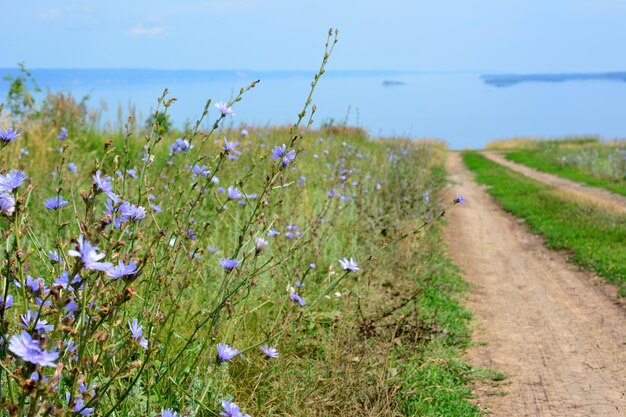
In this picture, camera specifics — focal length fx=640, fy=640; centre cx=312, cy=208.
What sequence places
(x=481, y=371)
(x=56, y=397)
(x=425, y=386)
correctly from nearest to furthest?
(x=56, y=397), (x=425, y=386), (x=481, y=371)

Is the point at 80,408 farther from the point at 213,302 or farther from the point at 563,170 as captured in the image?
the point at 563,170

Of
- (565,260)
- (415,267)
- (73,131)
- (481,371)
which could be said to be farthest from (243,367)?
(73,131)

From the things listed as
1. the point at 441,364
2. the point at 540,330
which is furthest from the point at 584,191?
the point at 441,364

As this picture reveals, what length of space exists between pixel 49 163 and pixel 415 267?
5.13 meters

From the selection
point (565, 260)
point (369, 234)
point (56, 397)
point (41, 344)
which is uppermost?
Answer: point (41, 344)

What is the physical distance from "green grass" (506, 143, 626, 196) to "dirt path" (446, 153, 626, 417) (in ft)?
22.2

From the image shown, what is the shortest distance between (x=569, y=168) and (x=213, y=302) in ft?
59.2

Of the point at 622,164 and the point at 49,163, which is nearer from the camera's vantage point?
the point at 49,163

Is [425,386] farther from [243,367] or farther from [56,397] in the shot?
[56,397]

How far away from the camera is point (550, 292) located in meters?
6.62

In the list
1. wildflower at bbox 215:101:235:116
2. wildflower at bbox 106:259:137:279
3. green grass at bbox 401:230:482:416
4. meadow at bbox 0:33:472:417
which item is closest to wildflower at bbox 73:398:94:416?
meadow at bbox 0:33:472:417

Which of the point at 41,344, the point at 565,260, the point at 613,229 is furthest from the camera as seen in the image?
the point at 613,229

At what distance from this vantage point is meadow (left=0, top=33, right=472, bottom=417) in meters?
1.77

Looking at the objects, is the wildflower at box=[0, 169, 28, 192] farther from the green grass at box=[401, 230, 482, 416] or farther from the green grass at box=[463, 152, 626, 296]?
the green grass at box=[463, 152, 626, 296]
